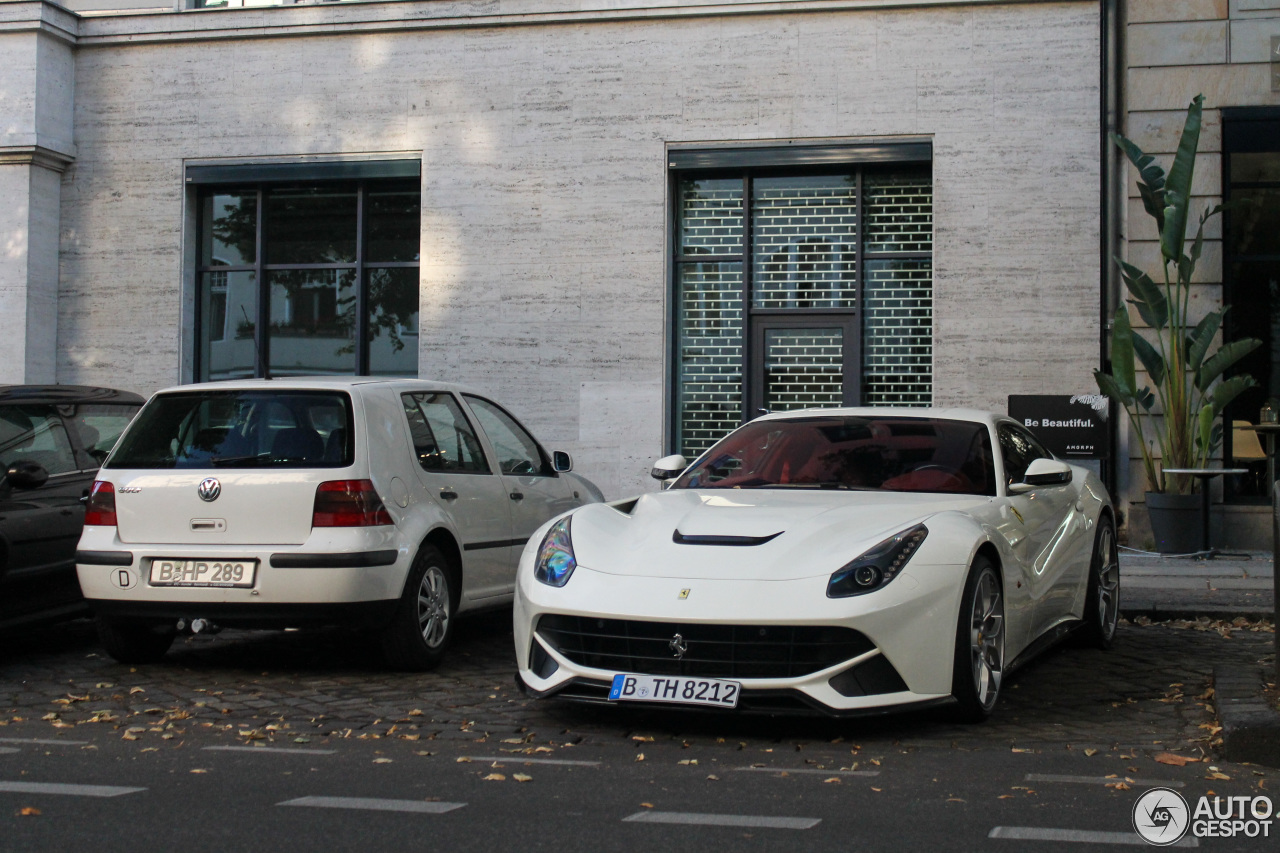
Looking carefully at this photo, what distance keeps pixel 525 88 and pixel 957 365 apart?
557 centimetres

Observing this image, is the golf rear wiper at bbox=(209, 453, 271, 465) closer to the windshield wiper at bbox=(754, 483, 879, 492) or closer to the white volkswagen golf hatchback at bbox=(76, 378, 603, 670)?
the white volkswagen golf hatchback at bbox=(76, 378, 603, 670)

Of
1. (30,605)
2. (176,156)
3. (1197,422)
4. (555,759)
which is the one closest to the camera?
(555,759)

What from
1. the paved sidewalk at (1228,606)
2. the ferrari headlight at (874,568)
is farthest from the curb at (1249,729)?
the ferrari headlight at (874,568)

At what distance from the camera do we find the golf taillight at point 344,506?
7.08m

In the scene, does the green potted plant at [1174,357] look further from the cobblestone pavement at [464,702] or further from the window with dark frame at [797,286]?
the cobblestone pavement at [464,702]

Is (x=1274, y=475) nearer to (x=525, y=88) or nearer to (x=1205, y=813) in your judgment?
(x=525, y=88)

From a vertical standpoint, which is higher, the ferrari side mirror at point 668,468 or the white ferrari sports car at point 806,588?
→ the ferrari side mirror at point 668,468

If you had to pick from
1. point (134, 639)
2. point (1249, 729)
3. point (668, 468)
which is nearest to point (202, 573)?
point (134, 639)

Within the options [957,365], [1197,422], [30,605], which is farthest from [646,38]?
[30,605]

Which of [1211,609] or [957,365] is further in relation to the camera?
[957,365]

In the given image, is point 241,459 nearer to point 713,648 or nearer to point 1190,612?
point 713,648

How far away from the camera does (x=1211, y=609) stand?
9.70 m

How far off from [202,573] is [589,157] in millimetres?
9173

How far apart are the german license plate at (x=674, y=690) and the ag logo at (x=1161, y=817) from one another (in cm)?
154
